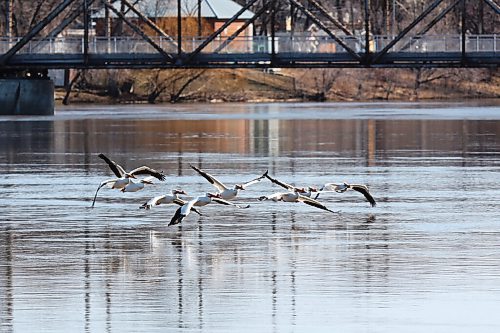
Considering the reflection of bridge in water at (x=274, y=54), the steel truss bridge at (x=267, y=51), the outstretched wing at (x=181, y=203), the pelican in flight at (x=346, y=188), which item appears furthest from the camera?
the reflection of bridge in water at (x=274, y=54)

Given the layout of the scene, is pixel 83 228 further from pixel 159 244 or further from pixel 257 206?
pixel 257 206

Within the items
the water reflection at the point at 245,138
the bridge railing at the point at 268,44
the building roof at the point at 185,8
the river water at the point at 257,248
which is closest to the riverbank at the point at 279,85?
the building roof at the point at 185,8

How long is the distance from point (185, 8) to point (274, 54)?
40.3 meters

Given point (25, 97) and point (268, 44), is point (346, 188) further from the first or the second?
point (268, 44)

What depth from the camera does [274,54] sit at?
71125mm

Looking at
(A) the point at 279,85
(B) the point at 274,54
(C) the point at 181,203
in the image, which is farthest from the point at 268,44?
(C) the point at 181,203

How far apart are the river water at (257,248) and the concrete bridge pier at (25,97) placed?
3252 centimetres

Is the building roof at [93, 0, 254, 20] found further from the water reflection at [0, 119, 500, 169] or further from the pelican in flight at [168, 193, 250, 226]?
the pelican in flight at [168, 193, 250, 226]

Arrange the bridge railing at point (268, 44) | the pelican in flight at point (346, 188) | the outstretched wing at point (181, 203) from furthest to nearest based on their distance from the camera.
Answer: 1. the bridge railing at point (268, 44)
2. the pelican in flight at point (346, 188)
3. the outstretched wing at point (181, 203)

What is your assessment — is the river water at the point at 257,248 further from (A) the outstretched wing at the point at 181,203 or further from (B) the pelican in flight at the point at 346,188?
(B) the pelican in flight at the point at 346,188

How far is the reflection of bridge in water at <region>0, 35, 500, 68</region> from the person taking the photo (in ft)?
235

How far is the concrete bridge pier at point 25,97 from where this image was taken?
72.7 m

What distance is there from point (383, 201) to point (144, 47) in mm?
51095

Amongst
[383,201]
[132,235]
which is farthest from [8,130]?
[132,235]
